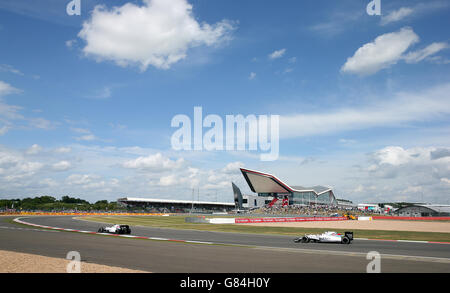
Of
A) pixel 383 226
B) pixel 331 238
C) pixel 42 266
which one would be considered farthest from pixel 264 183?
pixel 42 266

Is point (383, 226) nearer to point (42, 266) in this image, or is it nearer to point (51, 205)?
point (42, 266)

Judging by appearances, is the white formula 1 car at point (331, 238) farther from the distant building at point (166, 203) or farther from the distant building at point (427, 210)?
the distant building at point (166, 203)

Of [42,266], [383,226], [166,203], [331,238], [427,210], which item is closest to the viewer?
[42,266]

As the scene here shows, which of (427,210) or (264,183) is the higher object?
(264,183)

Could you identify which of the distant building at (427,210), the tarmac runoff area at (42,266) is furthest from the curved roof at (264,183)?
the tarmac runoff area at (42,266)

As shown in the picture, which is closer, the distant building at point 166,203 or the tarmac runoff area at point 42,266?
the tarmac runoff area at point 42,266

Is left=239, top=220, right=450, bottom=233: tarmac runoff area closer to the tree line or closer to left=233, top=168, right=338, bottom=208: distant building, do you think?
the tree line

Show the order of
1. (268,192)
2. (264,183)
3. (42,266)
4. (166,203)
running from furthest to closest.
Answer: (166,203) < (268,192) < (264,183) < (42,266)

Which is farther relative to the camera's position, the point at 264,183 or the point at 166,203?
the point at 166,203

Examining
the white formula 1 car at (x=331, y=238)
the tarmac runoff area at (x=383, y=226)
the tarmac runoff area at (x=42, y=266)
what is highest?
the tarmac runoff area at (x=42, y=266)

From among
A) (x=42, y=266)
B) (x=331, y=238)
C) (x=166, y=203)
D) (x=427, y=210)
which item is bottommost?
(x=166, y=203)
